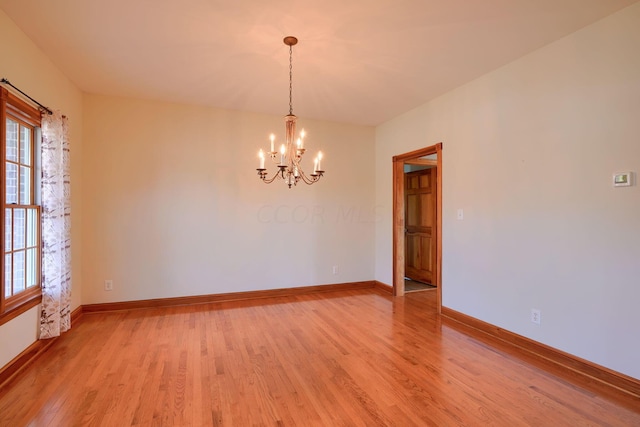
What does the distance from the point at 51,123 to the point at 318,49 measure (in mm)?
2614

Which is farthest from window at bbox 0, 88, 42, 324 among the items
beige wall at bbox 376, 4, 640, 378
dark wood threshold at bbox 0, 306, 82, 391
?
beige wall at bbox 376, 4, 640, 378

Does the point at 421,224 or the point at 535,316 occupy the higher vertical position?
the point at 421,224

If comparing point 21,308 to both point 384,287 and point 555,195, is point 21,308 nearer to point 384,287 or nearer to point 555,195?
point 384,287

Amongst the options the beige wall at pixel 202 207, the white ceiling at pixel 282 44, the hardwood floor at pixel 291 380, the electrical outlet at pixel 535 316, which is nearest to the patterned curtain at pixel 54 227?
the hardwood floor at pixel 291 380

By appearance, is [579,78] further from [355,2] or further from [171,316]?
[171,316]

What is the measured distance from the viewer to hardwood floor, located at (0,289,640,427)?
1.94m

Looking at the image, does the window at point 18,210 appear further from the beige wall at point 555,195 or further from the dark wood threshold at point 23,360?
the beige wall at point 555,195

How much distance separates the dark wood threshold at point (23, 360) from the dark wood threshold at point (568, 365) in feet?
13.4

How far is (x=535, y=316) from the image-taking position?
9.25 feet

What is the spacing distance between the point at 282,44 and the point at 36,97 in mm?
2271

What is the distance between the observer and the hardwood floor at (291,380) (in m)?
1.94

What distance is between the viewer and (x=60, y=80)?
321 cm

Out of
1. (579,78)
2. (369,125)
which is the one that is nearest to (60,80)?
(369,125)

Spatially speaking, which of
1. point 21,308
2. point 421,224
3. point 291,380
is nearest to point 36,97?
point 21,308
